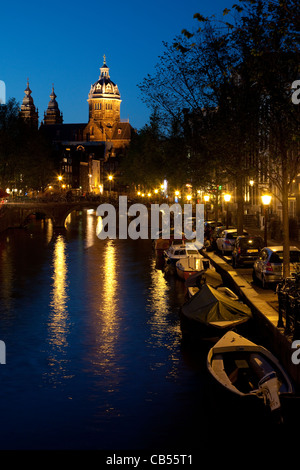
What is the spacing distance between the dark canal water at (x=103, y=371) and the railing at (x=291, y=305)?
3096 millimetres

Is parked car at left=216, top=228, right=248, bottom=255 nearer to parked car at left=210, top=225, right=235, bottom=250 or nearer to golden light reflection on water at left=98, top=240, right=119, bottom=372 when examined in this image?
parked car at left=210, top=225, right=235, bottom=250

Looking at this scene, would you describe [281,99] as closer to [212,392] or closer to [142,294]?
[212,392]

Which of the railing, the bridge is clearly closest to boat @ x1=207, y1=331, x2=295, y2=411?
the railing

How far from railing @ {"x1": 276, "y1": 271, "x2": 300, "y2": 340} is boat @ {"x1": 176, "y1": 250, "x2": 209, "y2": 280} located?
17.9 metres

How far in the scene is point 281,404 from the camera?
1598 cm

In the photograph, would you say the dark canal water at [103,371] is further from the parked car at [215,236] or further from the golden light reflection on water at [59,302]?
the parked car at [215,236]

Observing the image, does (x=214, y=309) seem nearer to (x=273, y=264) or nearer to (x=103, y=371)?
(x=103, y=371)

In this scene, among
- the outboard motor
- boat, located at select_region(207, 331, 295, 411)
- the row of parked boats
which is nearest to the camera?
the outboard motor

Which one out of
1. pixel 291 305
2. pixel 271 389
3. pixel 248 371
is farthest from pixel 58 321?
pixel 271 389

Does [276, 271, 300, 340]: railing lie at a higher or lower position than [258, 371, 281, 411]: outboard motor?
higher

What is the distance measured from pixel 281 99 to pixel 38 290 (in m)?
22.5

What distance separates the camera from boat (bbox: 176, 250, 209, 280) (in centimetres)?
4050

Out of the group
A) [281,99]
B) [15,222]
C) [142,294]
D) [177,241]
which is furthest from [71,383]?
[15,222]

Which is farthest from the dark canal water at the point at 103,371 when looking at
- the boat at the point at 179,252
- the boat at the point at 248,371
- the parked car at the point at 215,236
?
the parked car at the point at 215,236
